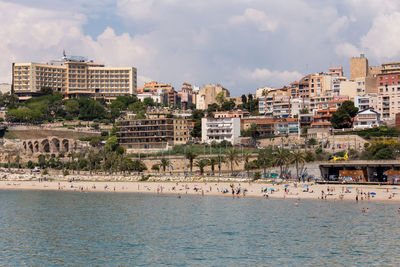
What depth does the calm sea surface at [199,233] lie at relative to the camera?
54625mm

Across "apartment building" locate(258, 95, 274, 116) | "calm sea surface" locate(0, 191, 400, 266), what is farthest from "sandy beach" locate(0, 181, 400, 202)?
"apartment building" locate(258, 95, 274, 116)

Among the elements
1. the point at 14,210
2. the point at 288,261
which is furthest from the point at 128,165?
the point at 288,261

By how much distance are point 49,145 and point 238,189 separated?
7964cm

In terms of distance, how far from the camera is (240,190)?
329 feet

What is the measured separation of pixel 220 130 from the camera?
15712 centimetres

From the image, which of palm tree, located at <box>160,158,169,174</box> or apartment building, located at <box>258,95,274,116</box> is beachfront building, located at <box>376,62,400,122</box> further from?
palm tree, located at <box>160,158,169,174</box>

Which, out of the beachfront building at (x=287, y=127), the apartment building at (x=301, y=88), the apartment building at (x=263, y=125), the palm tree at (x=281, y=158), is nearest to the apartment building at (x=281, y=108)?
the apartment building at (x=301, y=88)

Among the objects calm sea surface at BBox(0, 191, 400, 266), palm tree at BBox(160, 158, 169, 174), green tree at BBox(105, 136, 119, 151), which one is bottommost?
calm sea surface at BBox(0, 191, 400, 266)

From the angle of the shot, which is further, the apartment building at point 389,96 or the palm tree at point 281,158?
the apartment building at point 389,96

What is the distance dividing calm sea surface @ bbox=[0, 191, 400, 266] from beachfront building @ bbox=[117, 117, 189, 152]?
5938cm

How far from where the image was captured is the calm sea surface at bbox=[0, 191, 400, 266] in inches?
2151

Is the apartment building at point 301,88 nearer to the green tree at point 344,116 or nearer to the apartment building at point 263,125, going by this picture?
the apartment building at point 263,125

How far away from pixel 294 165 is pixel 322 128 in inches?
1354

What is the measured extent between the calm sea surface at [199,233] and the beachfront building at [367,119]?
59.9 metres
